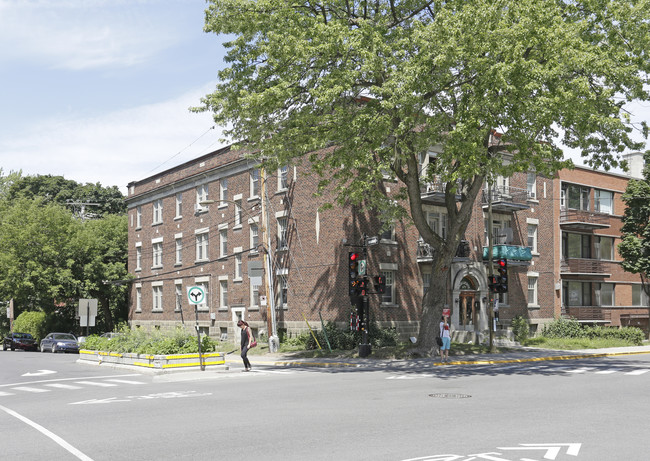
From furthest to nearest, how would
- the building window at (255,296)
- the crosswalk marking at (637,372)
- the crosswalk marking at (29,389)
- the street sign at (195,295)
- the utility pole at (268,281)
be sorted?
the building window at (255,296) < the utility pole at (268,281) < the street sign at (195,295) < the crosswalk marking at (637,372) < the crosswalk marking at (29,389)

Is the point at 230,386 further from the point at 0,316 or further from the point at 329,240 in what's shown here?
the point at 0,316

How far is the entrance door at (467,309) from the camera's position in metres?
37.7

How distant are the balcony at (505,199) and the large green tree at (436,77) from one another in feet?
44.5

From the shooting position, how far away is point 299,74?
22.4 meters

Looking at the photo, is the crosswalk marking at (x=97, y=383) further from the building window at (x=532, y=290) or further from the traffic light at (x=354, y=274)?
the building window at (x=532, y=290)

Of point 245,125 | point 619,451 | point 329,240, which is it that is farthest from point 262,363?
point 619,451

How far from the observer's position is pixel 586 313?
4553 cm

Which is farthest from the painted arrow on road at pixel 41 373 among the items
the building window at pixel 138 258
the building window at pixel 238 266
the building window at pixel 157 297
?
the building window at pixel 138 258

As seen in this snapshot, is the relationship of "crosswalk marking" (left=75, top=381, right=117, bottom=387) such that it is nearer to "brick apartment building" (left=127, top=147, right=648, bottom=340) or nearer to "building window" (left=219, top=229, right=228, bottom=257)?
"brick apartment building" (left=127, top=147, right=648, bottom=340)

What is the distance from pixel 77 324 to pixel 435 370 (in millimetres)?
42777

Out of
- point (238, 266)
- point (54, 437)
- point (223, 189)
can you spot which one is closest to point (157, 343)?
point (54, 437)

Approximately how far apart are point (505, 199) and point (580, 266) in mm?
10352

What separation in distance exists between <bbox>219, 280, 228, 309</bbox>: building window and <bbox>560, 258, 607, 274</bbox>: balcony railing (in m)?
22.8

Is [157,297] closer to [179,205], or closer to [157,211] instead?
[157,211]
